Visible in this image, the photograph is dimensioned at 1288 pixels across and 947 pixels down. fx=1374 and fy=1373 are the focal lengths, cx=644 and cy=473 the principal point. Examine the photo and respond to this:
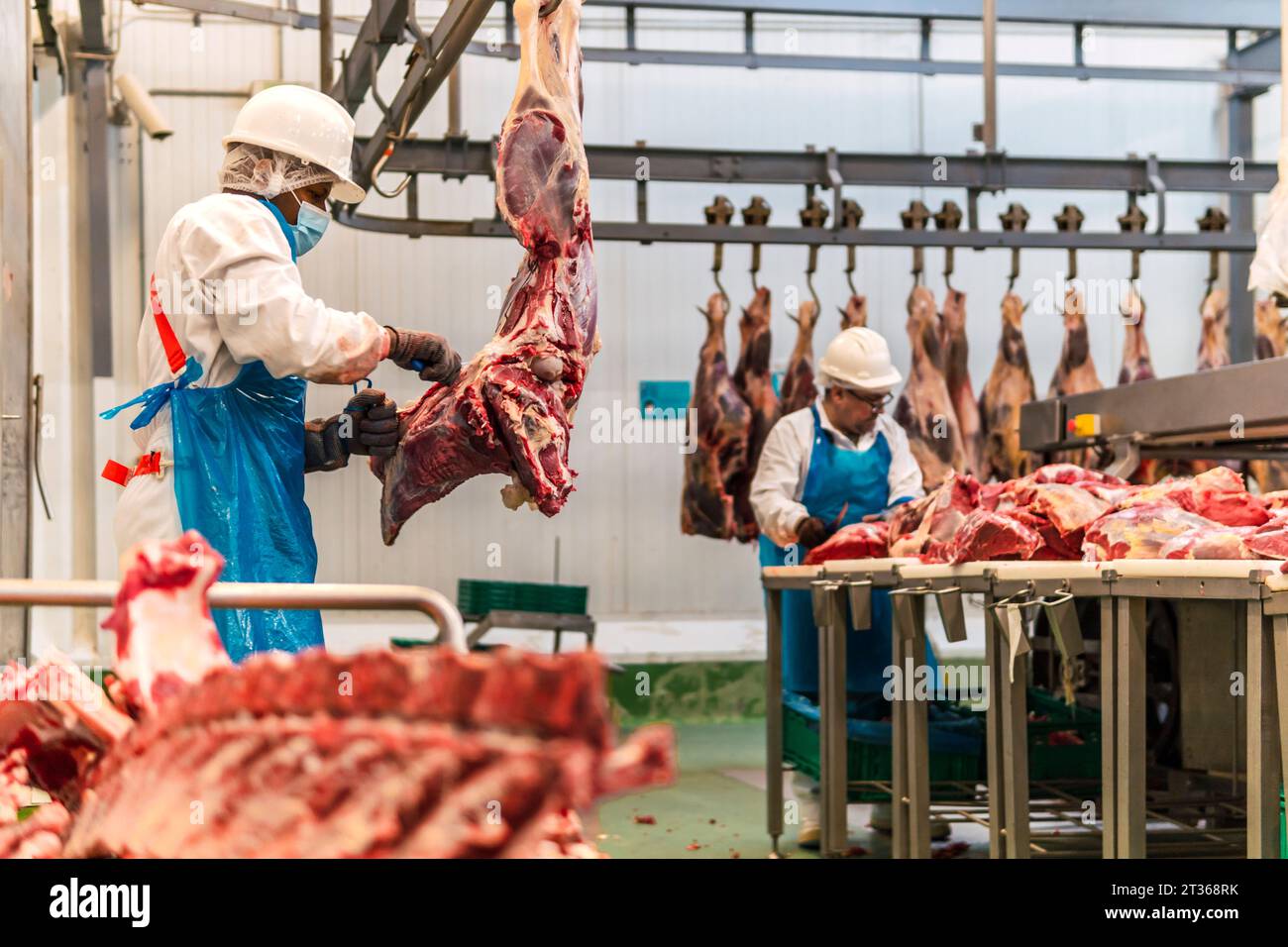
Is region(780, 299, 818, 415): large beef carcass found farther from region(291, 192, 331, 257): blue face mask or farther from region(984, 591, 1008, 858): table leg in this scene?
region(291, 192, 331, 257): blue face mask

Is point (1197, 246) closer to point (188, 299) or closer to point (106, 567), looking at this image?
point (188, 299)

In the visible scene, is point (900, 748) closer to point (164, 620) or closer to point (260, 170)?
point (260, 170)

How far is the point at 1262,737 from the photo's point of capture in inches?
114

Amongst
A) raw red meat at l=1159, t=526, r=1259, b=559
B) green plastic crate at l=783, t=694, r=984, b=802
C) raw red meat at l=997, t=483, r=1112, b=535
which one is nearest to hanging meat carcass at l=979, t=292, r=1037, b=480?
green plastic crate at l=783, t=694, r=984, b=802

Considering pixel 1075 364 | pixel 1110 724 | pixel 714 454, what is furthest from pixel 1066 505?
pixel 1075 364

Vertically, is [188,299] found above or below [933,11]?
below

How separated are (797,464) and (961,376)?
168 cm

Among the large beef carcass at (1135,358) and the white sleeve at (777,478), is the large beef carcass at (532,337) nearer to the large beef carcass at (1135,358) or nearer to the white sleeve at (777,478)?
the white sleeve at (777,478)

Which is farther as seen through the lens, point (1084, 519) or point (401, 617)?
point (401, 617)
